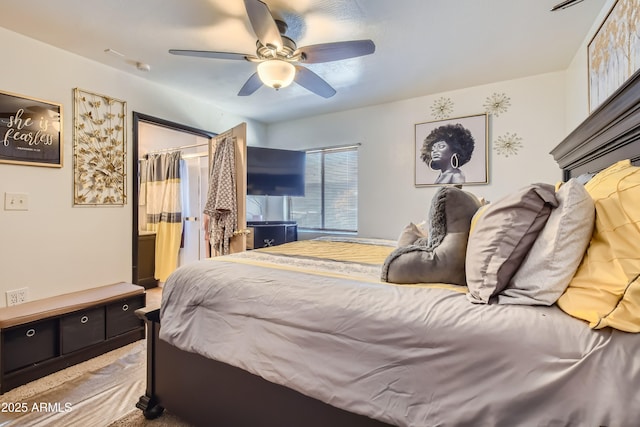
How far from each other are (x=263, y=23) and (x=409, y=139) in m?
2.36

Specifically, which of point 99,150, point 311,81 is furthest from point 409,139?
point 99,150

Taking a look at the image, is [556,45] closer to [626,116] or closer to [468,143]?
[468,143]

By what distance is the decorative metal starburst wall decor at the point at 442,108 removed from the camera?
332cm

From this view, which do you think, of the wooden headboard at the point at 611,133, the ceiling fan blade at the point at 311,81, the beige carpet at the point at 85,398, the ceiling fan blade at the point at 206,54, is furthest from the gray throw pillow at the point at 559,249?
the ceiling fan blade at the point at 206,54

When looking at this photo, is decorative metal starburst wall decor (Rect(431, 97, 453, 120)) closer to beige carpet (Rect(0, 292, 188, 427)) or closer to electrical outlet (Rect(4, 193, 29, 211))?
beige carpet (Rect(0, 292, 188, 427))

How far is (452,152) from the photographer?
3.31 metres

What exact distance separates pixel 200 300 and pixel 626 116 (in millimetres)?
1860

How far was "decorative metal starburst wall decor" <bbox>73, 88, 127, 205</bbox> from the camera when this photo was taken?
2.55 meters

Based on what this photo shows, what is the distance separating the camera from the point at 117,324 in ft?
7.95

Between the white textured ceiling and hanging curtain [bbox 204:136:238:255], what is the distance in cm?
77

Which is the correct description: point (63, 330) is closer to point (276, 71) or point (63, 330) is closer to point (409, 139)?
point (276, 71)

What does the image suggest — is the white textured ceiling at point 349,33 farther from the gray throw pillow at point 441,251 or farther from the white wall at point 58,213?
the gray throw pillow at point 441,251

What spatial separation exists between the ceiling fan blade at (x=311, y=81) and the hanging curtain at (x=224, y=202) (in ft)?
3.65

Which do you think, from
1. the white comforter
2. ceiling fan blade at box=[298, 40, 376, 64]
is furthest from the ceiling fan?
the white comforter
